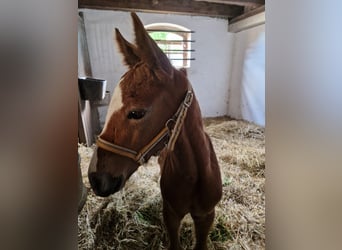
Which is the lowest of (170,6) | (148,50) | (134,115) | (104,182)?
(104,182)

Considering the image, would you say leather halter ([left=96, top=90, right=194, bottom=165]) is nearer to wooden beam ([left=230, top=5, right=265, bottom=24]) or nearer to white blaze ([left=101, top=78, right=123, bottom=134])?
white blaze ([left=101, top=78, right=123, bottom=134])

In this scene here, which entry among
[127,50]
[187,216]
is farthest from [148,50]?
[187,216]

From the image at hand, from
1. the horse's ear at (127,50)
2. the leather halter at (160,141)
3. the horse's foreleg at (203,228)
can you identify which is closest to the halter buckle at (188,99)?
the leather halter at (160,141)

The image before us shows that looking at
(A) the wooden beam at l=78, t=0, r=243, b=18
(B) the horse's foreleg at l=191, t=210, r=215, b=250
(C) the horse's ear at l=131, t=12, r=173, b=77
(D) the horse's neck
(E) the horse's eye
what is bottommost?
(B) the horse's foreleg at l=191, t=210, r=215, b=250

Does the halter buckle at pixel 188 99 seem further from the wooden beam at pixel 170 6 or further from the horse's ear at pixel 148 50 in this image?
the wooden beam at pixel 170 6

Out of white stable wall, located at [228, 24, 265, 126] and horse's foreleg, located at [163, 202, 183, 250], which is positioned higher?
white stable wall, located at [228, 24, 265, 126]

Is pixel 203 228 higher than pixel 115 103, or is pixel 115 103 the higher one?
pixel 115 103

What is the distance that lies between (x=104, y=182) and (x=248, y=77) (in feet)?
1.24

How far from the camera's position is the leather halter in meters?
0.47

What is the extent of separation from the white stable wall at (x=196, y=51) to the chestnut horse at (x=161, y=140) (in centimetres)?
2

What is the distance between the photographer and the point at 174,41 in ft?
1.78

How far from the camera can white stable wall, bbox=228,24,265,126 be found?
530mm

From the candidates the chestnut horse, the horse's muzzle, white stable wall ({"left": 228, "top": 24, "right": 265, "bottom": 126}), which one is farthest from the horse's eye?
white stable wall ({"left": 228, "top": 24, "right": 265, "bottom": 126})

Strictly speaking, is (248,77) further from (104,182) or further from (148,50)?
(104,182)
